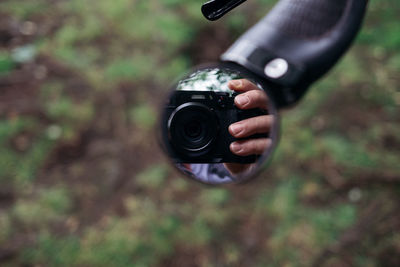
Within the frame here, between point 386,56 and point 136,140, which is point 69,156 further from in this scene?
point 386,56

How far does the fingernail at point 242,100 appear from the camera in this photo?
892mm

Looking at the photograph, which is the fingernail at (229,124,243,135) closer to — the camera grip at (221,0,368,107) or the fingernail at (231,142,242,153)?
the fingernail at (231,142,242,153)

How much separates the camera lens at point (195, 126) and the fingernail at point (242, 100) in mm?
79

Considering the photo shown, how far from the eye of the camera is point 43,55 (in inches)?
94.3

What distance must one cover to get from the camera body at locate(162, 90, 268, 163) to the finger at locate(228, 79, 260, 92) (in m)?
0.03

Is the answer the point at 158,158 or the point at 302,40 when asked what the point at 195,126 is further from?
the point at 158,158

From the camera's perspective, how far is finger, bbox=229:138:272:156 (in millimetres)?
896

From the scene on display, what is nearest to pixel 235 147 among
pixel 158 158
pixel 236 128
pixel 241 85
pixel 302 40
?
pixel 236 128

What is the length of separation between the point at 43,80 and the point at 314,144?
6.27 ft

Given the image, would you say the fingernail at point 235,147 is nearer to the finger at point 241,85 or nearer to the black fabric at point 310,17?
the finger at point 241,85

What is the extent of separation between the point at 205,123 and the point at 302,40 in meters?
0.71

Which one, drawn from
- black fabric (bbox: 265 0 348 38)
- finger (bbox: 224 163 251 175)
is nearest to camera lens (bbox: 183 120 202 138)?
finger (bbox: 224 163 251 175)

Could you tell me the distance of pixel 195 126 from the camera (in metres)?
0.88

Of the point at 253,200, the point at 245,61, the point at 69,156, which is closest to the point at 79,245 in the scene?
the point at 69,156
